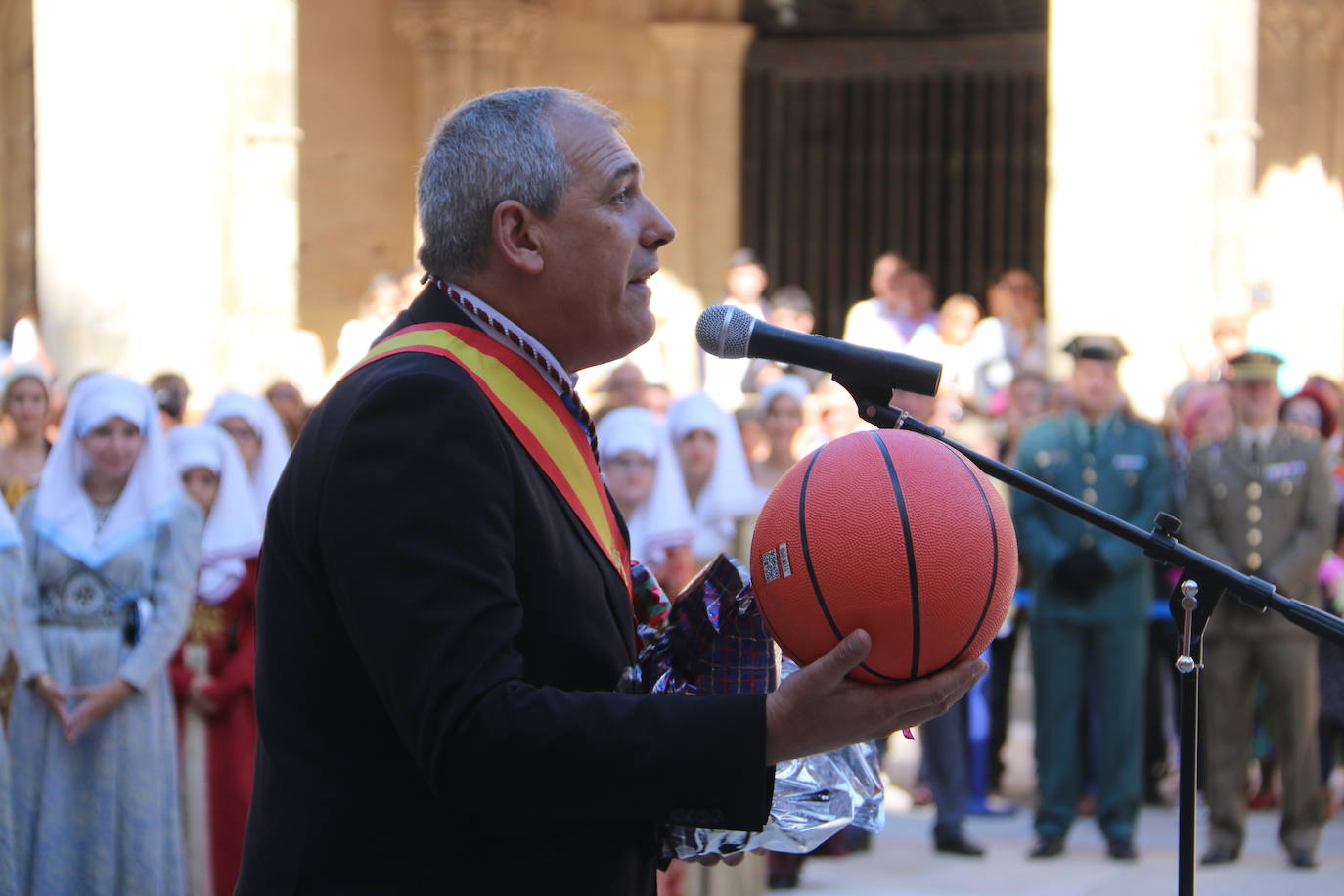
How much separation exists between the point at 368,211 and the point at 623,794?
14218mm

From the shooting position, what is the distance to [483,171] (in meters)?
2.45

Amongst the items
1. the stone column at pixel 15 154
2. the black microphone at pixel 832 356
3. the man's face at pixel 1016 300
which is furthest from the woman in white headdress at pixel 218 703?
the stone column at pixel 15 154

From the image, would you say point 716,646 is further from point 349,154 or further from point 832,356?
point 349,154

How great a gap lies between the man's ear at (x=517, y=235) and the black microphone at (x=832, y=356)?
1.22 ft

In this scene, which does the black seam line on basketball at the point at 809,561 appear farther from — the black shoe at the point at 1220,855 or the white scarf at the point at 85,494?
the black shoe at the point at 1220,855

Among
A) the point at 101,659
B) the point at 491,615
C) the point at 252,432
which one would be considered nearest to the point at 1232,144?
the point at 252,432

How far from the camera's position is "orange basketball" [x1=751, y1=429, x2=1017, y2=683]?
226 cm

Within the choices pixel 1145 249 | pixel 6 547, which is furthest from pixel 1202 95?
pixel 6 547

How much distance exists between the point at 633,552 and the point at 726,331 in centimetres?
464

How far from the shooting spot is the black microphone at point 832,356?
2658 mm

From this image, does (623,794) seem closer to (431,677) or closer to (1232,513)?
(431,677)

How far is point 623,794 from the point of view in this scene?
7.06 feet

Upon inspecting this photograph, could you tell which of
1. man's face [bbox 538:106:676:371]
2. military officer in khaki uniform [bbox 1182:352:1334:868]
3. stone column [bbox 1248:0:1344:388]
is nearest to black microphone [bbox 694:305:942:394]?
man's face [bbox 538:106:676:371]

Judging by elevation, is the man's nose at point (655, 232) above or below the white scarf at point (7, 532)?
above
